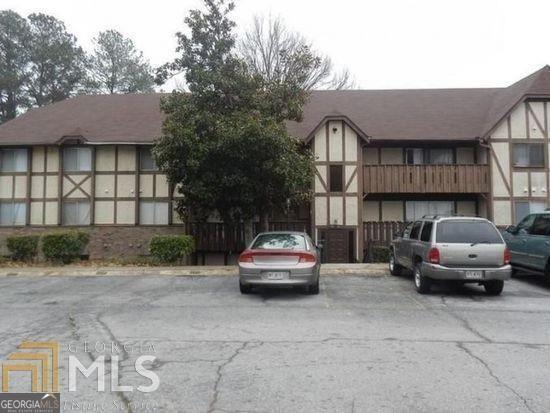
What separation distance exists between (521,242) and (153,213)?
1527 cm

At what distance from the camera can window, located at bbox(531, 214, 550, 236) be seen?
11.4 meters

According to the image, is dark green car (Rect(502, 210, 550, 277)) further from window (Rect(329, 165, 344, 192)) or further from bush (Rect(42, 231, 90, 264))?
bush (Rect(42, 231, 90, 264))

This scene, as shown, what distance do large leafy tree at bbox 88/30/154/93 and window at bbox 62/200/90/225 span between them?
24.6 m

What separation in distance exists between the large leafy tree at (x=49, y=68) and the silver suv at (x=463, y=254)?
39560 millimetres

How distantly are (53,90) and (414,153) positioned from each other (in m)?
34.0

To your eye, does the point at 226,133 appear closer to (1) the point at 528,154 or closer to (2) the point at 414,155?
(2) the point at 414,155

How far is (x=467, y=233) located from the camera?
9906 millimetres

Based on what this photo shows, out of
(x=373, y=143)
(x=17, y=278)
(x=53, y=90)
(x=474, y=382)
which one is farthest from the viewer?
(x=53, y=90)

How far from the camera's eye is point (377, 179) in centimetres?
2019

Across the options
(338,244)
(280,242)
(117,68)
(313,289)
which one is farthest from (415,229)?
(117,68)

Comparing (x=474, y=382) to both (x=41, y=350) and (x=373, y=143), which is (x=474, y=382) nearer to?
(x=41, y=350)

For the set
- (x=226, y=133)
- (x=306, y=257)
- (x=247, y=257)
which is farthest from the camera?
(x=226, y=133)

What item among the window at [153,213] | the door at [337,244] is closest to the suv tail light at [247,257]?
the door at [337,244]

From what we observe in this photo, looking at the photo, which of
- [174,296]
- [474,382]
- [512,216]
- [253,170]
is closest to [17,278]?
[174,296]
